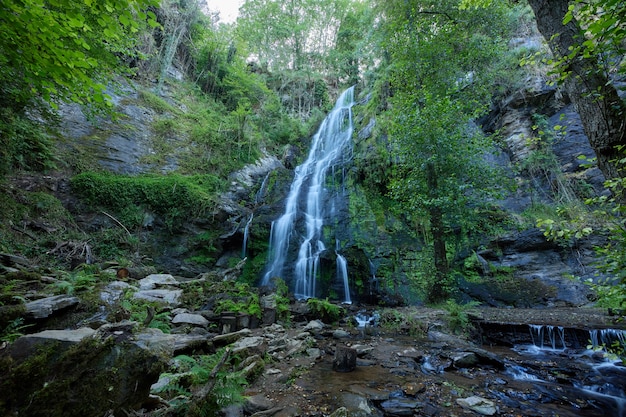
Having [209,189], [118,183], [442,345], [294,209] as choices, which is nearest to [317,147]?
[294,209]

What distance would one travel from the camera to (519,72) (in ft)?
44.1

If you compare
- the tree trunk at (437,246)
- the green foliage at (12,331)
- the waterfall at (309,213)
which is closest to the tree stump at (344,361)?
the green foliage at (12,331)

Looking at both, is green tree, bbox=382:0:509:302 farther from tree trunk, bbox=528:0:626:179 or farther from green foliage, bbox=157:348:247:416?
green foliage, bbox=157:348:247:416

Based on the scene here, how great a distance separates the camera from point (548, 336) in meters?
5.87

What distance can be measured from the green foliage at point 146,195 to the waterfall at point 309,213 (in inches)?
156

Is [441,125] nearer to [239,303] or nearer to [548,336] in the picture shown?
[548,336]

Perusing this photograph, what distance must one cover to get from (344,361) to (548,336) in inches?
198

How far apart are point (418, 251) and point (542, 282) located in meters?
4.28

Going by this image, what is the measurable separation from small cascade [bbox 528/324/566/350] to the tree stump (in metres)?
4.71

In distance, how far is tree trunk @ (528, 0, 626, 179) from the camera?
8.54 ft

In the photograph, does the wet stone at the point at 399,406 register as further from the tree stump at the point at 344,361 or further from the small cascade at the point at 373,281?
the small cascade at the point at 373,281

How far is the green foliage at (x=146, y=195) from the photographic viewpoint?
10281 millimetres

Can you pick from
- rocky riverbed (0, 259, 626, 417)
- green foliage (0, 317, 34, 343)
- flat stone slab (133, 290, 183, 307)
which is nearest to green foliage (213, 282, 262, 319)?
rocky riverbed (0, 259, 626, 417)

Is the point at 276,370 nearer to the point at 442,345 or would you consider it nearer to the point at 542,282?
the point at 442,345
